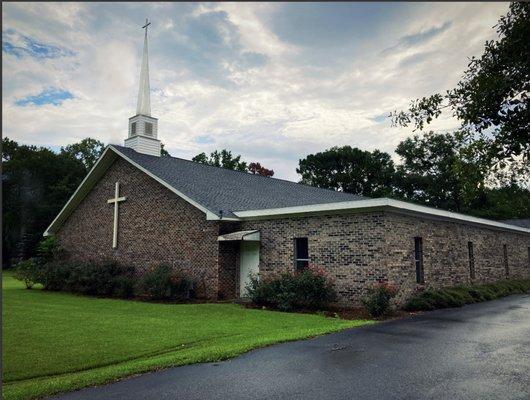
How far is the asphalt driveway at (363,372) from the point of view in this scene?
5.50 meters

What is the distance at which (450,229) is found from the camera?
17641 mm

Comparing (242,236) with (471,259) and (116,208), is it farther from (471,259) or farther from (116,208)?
(471,259)

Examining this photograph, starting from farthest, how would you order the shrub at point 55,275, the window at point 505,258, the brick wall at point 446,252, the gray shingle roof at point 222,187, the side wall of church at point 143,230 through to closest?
the window at point 505,258 < the shrub at point 55,275 < the gray shingle roof at point 222,187 < the side wall of church at point 143,230 < the brick wall at point 446,252

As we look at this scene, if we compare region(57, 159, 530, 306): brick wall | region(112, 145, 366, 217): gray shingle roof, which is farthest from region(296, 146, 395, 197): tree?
region(57, 159, 530, 306): brick wall

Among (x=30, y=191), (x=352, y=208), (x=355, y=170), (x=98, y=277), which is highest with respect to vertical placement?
(x=355, y=170)

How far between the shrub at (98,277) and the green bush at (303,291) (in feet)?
26.4

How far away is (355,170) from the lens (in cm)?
5203

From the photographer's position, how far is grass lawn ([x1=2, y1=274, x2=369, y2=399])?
6809 millimetres

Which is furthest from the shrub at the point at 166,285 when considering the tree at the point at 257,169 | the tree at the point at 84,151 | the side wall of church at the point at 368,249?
the tree at the point at 84,151

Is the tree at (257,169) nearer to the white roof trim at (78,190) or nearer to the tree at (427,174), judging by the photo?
the tree at (427,174)

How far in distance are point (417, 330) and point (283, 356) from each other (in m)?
3.99

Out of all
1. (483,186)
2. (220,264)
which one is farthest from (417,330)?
(220,264)

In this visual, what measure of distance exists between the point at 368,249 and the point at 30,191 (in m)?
49.8

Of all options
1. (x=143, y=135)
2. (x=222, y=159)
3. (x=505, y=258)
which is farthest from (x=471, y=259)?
(x=222, y=159)
